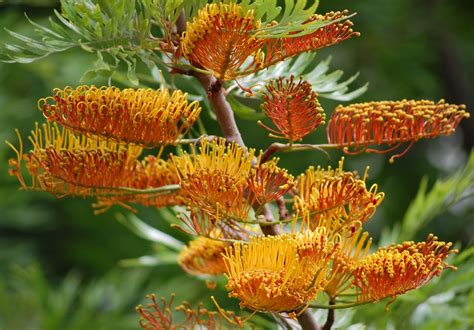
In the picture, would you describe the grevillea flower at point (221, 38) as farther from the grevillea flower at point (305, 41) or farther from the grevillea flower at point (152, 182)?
the grevillea flower at point (152, 182)

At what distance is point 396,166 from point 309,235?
2.28m

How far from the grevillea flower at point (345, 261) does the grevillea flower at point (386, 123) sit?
0.09m

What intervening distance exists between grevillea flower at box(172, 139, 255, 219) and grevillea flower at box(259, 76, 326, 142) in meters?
0.05

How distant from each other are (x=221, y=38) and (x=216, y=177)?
13cm

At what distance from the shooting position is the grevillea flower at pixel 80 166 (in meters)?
0.84

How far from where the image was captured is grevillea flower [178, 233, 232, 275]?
949 mm

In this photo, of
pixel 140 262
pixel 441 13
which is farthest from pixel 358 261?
pixel 441 13

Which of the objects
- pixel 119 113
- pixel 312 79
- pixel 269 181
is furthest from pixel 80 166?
pixel 312 79

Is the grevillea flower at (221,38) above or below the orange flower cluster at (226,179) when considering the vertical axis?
above

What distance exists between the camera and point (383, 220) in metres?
3.05

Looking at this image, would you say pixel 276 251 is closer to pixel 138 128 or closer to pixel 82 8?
pixel 138 128

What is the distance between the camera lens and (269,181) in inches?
30.7

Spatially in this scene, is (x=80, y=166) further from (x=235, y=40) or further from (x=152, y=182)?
(x=235, y=40)

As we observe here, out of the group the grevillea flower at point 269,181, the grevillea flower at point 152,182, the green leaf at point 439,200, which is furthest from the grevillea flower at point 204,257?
the green leaf at point 439,200
